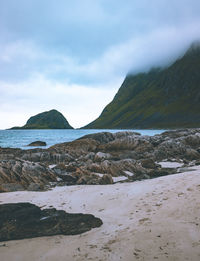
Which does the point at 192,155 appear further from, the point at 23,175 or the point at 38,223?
the point at 38,223

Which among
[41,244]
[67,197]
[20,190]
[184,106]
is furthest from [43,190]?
[184,106]

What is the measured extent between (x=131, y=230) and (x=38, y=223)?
2.81 m

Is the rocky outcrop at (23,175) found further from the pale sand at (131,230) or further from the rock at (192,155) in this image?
the rock at (192,155)

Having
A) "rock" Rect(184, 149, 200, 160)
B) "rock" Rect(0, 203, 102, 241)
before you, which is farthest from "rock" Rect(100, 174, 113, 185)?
"rock" Rect(184, 149, 200, 160)

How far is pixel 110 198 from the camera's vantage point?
352 inches

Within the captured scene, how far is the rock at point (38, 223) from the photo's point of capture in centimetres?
589

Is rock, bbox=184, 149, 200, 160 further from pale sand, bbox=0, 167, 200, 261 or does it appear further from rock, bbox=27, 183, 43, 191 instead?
rock, bbox=27, 183, 43, 191

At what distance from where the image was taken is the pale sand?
4637mm

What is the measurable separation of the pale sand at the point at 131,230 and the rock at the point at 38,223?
10.0 inches

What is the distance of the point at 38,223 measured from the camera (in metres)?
6.41

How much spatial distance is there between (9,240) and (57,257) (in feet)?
5.63

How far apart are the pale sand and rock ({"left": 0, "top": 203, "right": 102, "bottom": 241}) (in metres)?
0.25

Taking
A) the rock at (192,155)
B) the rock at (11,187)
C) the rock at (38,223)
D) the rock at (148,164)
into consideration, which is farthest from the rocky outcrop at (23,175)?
the rock at (192,155)

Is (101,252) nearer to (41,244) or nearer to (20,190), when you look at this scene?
(41,244)
